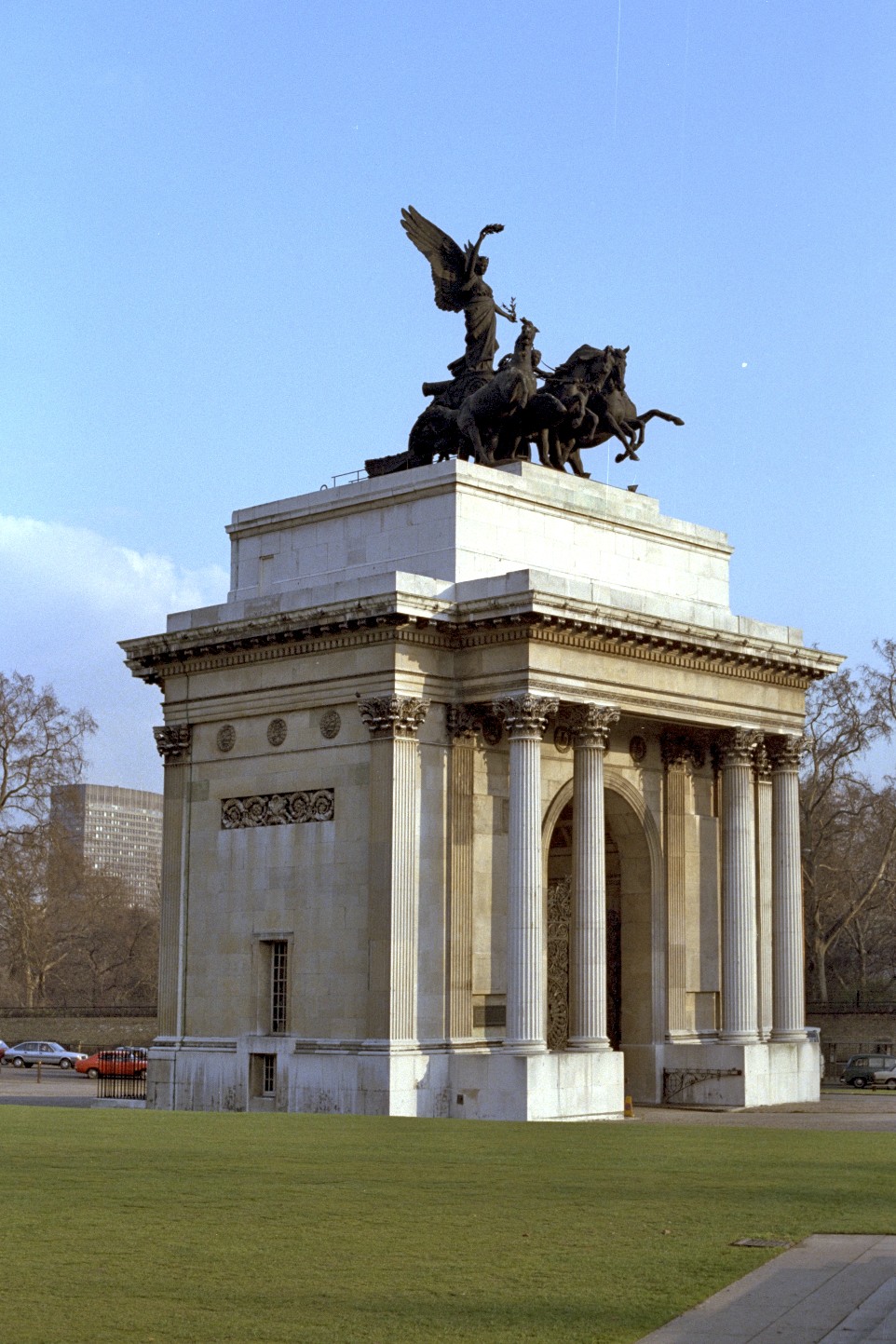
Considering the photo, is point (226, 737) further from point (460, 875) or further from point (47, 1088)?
point (47, 1088)

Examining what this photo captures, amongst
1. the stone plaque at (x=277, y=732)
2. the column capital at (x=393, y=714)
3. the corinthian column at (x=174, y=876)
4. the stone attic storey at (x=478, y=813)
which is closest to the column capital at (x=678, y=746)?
the stone attic storey at (x=478, y=813)

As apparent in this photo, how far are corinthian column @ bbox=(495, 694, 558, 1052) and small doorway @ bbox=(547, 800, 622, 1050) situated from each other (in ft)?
17.0

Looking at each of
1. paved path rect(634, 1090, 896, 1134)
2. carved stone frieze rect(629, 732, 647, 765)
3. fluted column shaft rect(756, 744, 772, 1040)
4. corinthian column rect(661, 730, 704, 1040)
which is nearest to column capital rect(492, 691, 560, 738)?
carved stone frieze rect(629, 732, 647, 765)

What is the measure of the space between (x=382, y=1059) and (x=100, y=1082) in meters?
12.0

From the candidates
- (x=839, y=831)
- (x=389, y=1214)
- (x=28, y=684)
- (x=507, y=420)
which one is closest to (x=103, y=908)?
(x=28, y=684)

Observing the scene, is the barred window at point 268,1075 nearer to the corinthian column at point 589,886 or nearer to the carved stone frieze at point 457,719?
the corinthian column at point 589,886

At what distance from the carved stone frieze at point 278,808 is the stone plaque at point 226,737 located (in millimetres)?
1156

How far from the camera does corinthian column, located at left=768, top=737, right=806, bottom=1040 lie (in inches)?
1859

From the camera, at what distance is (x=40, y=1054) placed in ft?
262

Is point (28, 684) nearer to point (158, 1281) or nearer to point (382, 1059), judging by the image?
point (382, 1059)

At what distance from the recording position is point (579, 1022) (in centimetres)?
4119

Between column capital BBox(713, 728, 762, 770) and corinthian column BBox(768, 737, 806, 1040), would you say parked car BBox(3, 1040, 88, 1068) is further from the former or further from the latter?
column capital BBox(713, 728, 762, 770)

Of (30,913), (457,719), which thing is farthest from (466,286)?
(30,913)

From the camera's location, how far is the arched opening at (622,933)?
1799 inches
